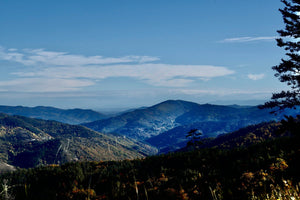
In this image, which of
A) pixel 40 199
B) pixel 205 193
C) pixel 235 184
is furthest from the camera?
pixel 235 184

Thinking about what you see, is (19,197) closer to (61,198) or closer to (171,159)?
(61,198)

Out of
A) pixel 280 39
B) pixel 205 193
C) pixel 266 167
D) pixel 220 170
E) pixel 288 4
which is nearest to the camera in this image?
pixel 205 193

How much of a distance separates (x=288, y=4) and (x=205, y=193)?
24.5 meters

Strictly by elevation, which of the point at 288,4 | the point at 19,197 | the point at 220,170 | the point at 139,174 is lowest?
the point at 139,174

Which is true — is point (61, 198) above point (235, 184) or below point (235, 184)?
below

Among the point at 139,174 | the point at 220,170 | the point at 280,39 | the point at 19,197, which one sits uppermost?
the point at 280,39

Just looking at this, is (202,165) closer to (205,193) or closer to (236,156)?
(236,156)

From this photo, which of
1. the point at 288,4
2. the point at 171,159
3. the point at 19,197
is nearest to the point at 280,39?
the point at 288,4

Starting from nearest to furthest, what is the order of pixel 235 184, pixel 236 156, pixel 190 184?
pixel 235 184 → pixel 190 184 → pixel 236 156

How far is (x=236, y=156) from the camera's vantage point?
17.0m

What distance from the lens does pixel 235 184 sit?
11.1 metres

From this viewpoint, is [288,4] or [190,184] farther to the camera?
[288,4]

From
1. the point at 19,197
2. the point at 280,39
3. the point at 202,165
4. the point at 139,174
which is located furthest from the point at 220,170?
the point at 280,39

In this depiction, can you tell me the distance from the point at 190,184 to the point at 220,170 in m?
2.98
